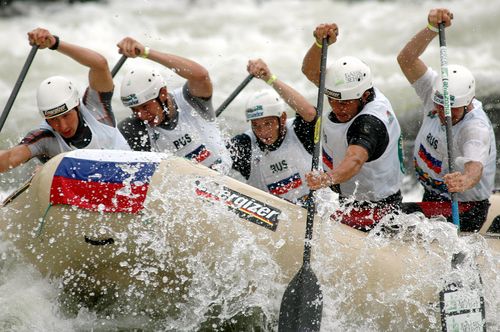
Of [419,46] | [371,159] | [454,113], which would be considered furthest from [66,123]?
[454,113]

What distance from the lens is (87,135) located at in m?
5.47

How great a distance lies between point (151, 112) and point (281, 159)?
968mm

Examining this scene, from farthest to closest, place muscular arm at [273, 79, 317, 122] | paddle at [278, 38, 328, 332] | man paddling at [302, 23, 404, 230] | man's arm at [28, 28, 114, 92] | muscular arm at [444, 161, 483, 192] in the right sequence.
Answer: muscular arm at [273, 79, 317, 122] < man's arm at [28, 28, 114, 92] < man paddling at [302, 23, 404, 230] < muscular arm at [444, 161, 483, 192] < paddle at [278, 38, 328, 332]

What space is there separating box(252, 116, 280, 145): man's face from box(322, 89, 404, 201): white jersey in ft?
1.63

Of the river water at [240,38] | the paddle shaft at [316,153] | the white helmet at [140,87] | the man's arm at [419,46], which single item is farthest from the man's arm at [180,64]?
the river water at [240,38]

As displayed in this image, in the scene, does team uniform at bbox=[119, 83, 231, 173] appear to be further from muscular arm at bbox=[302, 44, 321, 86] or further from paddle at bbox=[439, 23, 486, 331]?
paddle at bbox=[439, 23, 486, 331]

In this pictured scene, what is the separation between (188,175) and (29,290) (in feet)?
3.75

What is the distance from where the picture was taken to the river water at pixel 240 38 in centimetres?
1145

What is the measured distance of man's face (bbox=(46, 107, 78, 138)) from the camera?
5.35m

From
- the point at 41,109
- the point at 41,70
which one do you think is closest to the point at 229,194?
the point at 41,109

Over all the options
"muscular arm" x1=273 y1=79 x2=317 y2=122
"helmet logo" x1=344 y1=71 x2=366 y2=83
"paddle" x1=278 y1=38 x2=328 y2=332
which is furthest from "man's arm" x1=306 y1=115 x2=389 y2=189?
"muscular arm" x1=273 y1=79 x2=317 y2=122

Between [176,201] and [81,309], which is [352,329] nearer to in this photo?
[176,201]

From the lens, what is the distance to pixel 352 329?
182 inches

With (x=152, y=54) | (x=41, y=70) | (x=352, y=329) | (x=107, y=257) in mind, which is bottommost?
(x=352, y=329)
